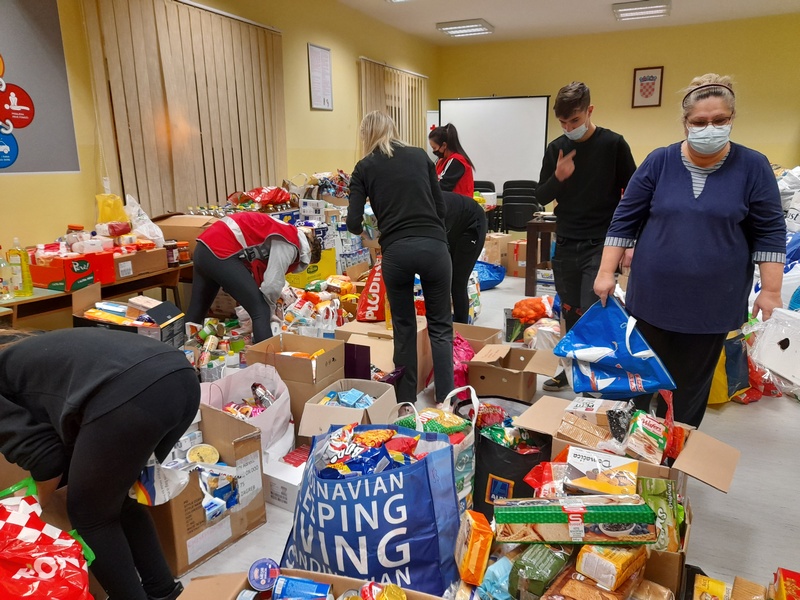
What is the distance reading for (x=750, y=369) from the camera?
2994mm

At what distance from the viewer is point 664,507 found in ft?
4.50

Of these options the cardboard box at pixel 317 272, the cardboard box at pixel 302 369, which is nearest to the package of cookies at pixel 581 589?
the cardboard box at pixel 302 369

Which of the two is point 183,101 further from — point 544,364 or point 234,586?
point 234,586

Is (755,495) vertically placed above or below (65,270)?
below

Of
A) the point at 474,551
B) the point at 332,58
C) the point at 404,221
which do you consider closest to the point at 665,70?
the point at 332,58

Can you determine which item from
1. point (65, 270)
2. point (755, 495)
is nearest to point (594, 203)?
point (755, 495)

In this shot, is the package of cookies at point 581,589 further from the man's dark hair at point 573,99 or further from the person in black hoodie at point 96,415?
the man's dark hair at point 573,99

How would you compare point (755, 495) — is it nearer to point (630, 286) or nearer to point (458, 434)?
point (630, 286)

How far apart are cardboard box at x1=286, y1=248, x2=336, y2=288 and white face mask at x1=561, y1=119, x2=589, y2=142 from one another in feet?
8.38

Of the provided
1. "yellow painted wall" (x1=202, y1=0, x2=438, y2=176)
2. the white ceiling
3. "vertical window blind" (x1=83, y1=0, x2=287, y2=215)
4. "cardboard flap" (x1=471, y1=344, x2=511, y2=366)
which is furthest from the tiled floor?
the white ceiling

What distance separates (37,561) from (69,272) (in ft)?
7.12

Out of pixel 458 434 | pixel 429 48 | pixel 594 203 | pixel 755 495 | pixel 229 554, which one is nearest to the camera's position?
pixel 458 434

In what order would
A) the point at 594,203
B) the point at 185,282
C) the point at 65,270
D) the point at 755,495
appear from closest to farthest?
the point at 755,495 → the point at 594,203 → the point at 65,270 → the point at 185,282

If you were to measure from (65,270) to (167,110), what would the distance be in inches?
70.7
